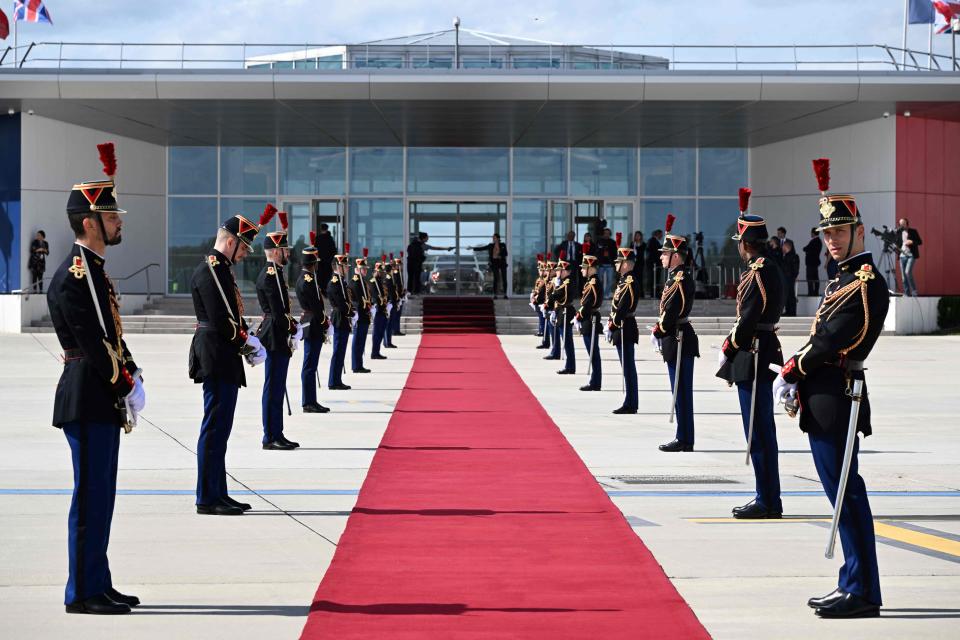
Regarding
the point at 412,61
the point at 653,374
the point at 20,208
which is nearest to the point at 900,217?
the point at 412,61

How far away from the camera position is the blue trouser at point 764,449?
8422 millimetres

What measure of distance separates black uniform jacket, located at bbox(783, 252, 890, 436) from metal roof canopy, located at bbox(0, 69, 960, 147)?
27.4 m

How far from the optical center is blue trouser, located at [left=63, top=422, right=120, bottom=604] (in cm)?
585

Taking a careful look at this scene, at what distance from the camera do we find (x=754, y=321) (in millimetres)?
8922

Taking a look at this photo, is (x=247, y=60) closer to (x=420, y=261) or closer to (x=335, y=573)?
(x=420, y=261)

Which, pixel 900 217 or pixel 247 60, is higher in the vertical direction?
pixel 247 60

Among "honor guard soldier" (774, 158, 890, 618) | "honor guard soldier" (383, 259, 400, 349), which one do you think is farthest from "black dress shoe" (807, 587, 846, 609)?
"honor guard soldier" (383, 259, 400, 349)

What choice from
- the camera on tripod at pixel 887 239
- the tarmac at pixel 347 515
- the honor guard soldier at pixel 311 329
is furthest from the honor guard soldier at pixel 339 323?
the camera on tripod at pixel 887 239

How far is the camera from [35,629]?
5.56 metres

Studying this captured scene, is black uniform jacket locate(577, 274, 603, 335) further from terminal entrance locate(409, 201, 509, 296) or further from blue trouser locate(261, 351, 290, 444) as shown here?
terminal entrance locate(409, 201, 509, 296)

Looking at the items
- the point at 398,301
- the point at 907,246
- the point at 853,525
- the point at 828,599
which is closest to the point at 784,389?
the point at 853,525

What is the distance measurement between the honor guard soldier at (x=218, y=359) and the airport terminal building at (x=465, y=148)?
81.3 feet

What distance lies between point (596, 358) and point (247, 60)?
62.3ft

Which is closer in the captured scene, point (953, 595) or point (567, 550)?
point (953, 595)
